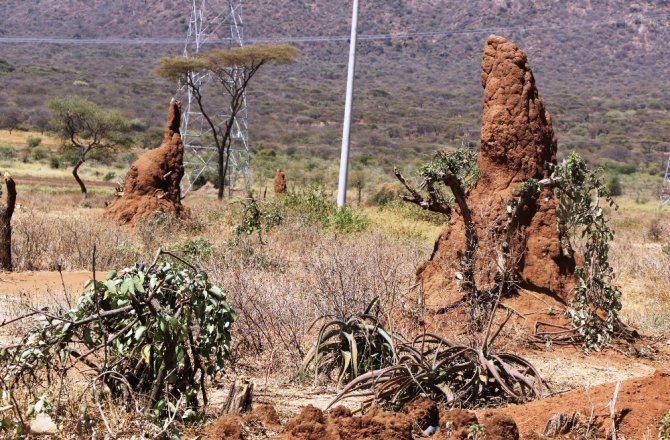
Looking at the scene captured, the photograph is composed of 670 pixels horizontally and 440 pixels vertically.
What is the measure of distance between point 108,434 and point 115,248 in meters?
7.26

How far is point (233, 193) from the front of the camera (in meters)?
29.3

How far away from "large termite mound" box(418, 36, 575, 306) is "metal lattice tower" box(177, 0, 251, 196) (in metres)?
14.1

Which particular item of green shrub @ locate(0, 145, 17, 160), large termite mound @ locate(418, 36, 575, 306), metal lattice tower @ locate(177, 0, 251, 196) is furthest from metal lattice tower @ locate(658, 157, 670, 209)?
green shrub @ locate(0, 145, 17, 160)

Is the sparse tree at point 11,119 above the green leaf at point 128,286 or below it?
below

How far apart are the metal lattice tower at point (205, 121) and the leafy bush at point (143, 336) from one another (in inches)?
677

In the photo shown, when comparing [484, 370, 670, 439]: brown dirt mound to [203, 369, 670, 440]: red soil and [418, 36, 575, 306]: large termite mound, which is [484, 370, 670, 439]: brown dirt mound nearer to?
[203, 369, 670, 440]: red soil

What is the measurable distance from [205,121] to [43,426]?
59.3 metres

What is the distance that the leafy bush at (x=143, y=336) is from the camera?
→ 4566 mm

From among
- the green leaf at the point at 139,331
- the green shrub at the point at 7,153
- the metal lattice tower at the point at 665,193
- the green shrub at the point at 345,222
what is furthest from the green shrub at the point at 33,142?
the green leaf at the point at 139,331

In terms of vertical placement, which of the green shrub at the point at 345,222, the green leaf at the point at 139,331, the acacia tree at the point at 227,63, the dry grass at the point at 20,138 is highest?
the acacia tree at the point at 227,63

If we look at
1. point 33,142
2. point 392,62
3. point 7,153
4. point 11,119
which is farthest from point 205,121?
point 7,153

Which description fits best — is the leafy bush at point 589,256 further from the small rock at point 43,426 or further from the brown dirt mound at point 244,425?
the small rock at point 43,426

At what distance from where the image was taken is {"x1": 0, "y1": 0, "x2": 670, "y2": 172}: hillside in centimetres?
6100

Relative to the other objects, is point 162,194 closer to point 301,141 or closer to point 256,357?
point 256,357
